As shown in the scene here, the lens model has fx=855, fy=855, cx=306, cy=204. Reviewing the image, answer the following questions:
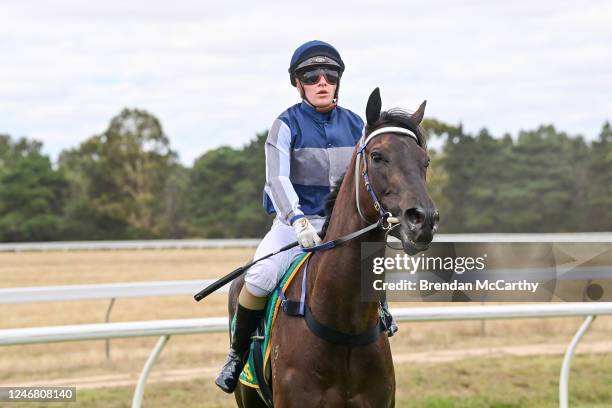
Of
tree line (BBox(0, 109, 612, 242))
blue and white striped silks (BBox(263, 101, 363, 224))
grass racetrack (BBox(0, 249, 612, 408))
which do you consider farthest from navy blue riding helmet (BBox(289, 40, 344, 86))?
tree line (BBox(0, 109, 612, 242))

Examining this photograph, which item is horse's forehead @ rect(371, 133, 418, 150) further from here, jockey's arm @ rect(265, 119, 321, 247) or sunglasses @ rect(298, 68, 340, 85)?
sunglasses @ rect(298, 68, 340, 85)

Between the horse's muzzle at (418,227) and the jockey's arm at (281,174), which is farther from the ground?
the jockey's arm at (281,174)

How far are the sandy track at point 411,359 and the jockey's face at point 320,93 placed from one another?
13.9 feet

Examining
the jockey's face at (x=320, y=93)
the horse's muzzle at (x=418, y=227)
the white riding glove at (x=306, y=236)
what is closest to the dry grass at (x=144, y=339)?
the jockey's face at (x=320, y=93)

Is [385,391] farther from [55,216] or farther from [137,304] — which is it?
[55,216]

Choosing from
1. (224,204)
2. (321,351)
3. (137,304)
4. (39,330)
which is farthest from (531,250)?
(224,204)

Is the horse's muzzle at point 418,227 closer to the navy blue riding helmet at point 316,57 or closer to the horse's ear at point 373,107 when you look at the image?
the horse's ear at point 373,107

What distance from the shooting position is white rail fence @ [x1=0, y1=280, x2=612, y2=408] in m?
5.04

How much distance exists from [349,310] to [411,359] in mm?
5414

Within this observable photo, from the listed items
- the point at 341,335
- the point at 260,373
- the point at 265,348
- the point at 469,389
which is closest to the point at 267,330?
the point at 265,348

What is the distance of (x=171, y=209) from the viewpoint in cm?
4719

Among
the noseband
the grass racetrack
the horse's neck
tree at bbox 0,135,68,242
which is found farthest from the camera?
tree at bbox 0,135,68,242

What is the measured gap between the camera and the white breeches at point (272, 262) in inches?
159

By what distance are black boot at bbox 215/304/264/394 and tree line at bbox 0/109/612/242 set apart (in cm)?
3740
